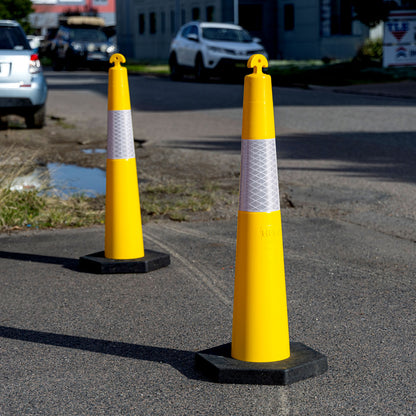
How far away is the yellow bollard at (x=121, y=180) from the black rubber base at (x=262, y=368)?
5.42 ft

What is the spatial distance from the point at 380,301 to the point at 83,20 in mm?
52698

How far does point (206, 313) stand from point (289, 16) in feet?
120

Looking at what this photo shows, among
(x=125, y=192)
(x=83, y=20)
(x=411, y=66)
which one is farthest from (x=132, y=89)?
(x=83, y=20)

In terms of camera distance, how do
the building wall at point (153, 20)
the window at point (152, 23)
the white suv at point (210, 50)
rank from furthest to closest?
the window at point (152, 23)
the building wall at point (153, 20)
the white suv at point (210, 50)

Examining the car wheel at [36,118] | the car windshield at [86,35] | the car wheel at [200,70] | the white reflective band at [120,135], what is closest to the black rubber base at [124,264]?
the white reflective band at [120,135]

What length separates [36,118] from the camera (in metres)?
12.5

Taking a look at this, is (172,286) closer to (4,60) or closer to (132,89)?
(4,60)

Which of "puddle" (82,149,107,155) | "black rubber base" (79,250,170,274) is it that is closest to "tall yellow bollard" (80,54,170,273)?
"black rubber base" (79,250,170,274)

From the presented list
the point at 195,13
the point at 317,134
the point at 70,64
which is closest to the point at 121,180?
the point at 317,134

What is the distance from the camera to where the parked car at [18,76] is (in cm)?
1170

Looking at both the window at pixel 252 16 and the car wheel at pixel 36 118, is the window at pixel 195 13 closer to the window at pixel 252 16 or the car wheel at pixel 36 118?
the window at pixel 252 16

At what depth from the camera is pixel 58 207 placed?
643cm

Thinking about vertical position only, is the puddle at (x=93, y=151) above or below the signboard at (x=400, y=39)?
below

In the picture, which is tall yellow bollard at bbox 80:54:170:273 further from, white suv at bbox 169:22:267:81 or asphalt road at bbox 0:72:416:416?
white suv at bbox 169:22:267:81
